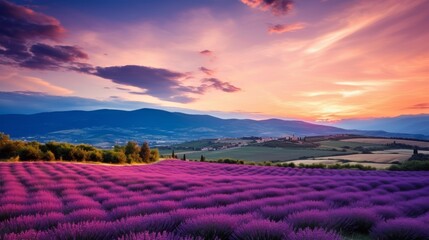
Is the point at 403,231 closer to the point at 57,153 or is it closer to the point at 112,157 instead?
the point at 57,153

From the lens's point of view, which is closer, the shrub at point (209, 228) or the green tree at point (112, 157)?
the shrub at point (209, 228)

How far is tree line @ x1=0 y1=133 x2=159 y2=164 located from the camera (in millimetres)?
27672

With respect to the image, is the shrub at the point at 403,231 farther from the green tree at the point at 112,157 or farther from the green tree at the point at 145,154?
the green tree at the point at 145,154

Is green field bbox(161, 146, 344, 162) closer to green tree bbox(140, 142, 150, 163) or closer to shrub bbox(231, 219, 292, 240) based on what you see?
green tree bbox(140, 142, 150, 163)

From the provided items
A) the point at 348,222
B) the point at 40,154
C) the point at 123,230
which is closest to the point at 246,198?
the point at 348,222

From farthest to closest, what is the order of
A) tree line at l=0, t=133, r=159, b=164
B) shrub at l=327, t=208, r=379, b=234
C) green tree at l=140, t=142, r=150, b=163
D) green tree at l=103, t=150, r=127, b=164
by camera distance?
green tree at l=140, t=142, r=150, b=163 → green tree at l=103, t=150, r=127, b=164 → tree line at l=0, t=133, r=159, b=164 → shrub at l=327, t=208, r=379, b=234

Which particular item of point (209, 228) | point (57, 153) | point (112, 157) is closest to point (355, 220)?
point (209, 228)

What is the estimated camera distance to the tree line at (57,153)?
27.7m

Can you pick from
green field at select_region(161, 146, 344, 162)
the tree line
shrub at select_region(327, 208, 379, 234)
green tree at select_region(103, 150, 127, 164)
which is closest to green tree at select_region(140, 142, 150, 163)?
the tree line

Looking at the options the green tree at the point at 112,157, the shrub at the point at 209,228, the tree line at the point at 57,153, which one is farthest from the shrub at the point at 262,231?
the green tree at the point at 112,157

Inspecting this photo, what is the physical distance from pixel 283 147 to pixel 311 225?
246 feet

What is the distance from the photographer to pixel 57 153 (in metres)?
31.0

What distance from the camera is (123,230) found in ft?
11.6

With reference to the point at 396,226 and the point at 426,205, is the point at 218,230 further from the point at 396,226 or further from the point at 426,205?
the point at 426,205
